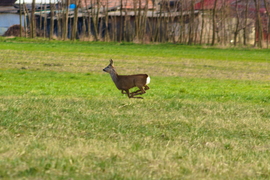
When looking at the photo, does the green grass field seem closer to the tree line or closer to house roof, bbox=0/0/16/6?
the tree line

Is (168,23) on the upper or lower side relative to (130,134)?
upper

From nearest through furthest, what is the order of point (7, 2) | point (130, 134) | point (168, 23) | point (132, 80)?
point (130, 134) < point (132, 80) < point (168, 23) < point (7, 2)

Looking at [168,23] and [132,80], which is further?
[168,23]

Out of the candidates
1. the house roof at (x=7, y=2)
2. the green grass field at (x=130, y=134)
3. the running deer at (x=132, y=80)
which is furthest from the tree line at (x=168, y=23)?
the running deer at (x=132, y=80)

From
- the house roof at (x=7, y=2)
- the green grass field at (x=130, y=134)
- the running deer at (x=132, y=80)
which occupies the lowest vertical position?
the green grass field at (x=130, y=134)

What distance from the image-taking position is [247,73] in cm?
3228

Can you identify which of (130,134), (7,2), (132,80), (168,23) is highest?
(7,2)

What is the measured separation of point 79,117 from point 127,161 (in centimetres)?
482

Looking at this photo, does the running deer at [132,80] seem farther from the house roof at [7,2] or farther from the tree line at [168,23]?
the house roof at [7,2]

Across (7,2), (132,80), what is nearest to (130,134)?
(132,80)

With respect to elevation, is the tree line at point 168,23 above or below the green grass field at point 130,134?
above

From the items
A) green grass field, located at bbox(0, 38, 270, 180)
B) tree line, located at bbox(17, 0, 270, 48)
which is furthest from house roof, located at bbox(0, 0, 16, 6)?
green grass field, located at bbox(0, 38, 270, 180)

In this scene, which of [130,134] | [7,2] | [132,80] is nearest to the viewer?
[130,134]

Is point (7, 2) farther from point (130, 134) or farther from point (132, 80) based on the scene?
point (130, 134)
